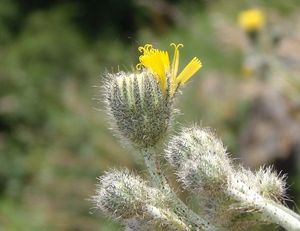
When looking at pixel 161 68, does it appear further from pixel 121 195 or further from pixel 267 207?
pixel 267 207

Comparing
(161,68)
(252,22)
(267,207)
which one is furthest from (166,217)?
(252,22)

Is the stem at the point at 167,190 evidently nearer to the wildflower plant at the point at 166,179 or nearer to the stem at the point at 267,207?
the wildflower plant at the point at 166,179

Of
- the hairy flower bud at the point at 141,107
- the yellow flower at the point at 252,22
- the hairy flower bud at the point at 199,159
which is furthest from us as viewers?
the yellow flower at the point at 252,22

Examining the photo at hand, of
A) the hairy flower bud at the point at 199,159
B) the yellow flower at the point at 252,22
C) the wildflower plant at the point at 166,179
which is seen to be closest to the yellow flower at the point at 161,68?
the wildflower plant at the point at 166,179

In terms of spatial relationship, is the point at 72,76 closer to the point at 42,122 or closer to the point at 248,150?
the point at 42,122

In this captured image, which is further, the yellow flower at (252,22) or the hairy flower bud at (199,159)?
the yellow flower at (252,22)

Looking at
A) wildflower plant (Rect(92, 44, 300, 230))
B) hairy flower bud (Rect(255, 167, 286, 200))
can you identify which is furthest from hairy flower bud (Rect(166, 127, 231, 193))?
hairy flower bud (Rect(255, 167, 286, 200))

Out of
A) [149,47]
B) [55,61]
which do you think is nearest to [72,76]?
[55,61]
